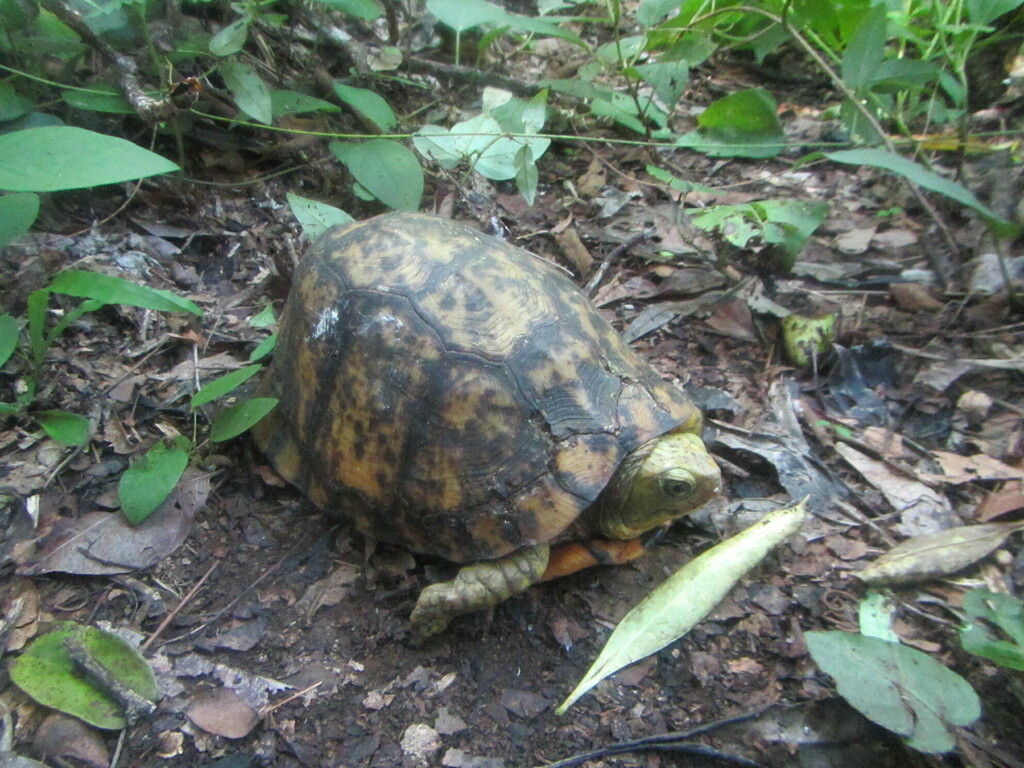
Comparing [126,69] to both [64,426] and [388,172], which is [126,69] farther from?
[64,426]

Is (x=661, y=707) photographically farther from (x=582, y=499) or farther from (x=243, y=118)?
(x=243, y=118)

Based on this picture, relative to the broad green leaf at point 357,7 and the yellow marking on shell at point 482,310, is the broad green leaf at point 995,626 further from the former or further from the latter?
the broad green leaf at point 357,7

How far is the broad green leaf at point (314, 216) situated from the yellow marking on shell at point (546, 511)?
128 cm

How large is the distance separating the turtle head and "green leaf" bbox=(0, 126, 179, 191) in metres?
1.39

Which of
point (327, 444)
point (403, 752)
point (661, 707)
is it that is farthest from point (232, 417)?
point (661, 707)

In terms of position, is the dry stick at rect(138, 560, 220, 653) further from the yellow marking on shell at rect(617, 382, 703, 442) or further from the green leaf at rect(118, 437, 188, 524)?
the yellow marking on shell at rect(617, 382, 703, 442)

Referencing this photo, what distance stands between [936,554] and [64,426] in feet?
8.42

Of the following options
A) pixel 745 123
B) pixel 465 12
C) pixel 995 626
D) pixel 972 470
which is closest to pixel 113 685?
pixel 995 626

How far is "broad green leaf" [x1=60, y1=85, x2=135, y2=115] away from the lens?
2.47 meters

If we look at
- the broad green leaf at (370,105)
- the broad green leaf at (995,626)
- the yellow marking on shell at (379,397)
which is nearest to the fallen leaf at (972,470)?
the broad green leaf at (995,626)

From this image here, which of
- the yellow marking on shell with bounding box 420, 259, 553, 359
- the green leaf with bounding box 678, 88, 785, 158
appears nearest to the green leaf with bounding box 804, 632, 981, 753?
the yellow marking on shell with bounding box 420, 259, 553, 359

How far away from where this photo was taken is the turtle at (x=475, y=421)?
1.72 metres

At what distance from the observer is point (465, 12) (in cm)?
260

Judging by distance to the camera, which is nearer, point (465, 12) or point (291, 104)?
point (465, 12)
